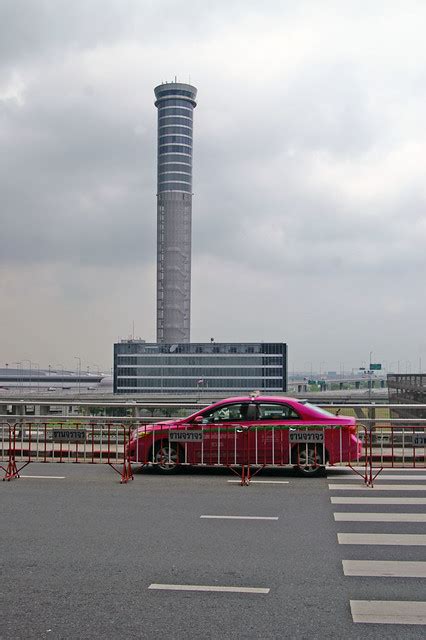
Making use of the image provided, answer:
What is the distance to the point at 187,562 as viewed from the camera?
25.4 ft

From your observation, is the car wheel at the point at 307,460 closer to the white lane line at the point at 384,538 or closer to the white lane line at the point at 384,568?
the white lane line at the point at 384,538

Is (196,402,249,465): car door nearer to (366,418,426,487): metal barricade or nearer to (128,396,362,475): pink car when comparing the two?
(128,396,362,475): pink car

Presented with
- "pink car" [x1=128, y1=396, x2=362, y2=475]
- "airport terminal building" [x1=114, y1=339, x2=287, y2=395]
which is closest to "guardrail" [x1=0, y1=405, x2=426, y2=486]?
"pink car" [x1=128, y1=396, x2=362, y2=475]

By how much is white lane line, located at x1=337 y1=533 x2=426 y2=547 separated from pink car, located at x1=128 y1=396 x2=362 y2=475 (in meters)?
4.52

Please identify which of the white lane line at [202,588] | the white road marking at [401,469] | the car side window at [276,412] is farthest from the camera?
the white road marking at [401,469]

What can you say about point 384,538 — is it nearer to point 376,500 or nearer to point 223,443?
point 376,500

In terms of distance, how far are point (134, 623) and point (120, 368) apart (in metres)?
170

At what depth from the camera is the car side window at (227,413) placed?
14109 millimetres

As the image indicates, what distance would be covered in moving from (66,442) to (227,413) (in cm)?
392

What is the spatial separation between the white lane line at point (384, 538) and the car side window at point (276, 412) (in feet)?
16.2

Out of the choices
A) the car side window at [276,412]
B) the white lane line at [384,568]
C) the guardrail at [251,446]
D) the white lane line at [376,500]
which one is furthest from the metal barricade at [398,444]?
the white lane line at [384,568]

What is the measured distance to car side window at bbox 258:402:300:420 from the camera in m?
14.0

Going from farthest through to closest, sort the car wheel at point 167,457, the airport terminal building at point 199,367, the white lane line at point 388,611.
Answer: the airport terminal building at point 199,367 → the car wheel at point 167,457 → the white lane line at point 388,611

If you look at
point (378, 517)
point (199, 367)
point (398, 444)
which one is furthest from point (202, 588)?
point (199, 367)
